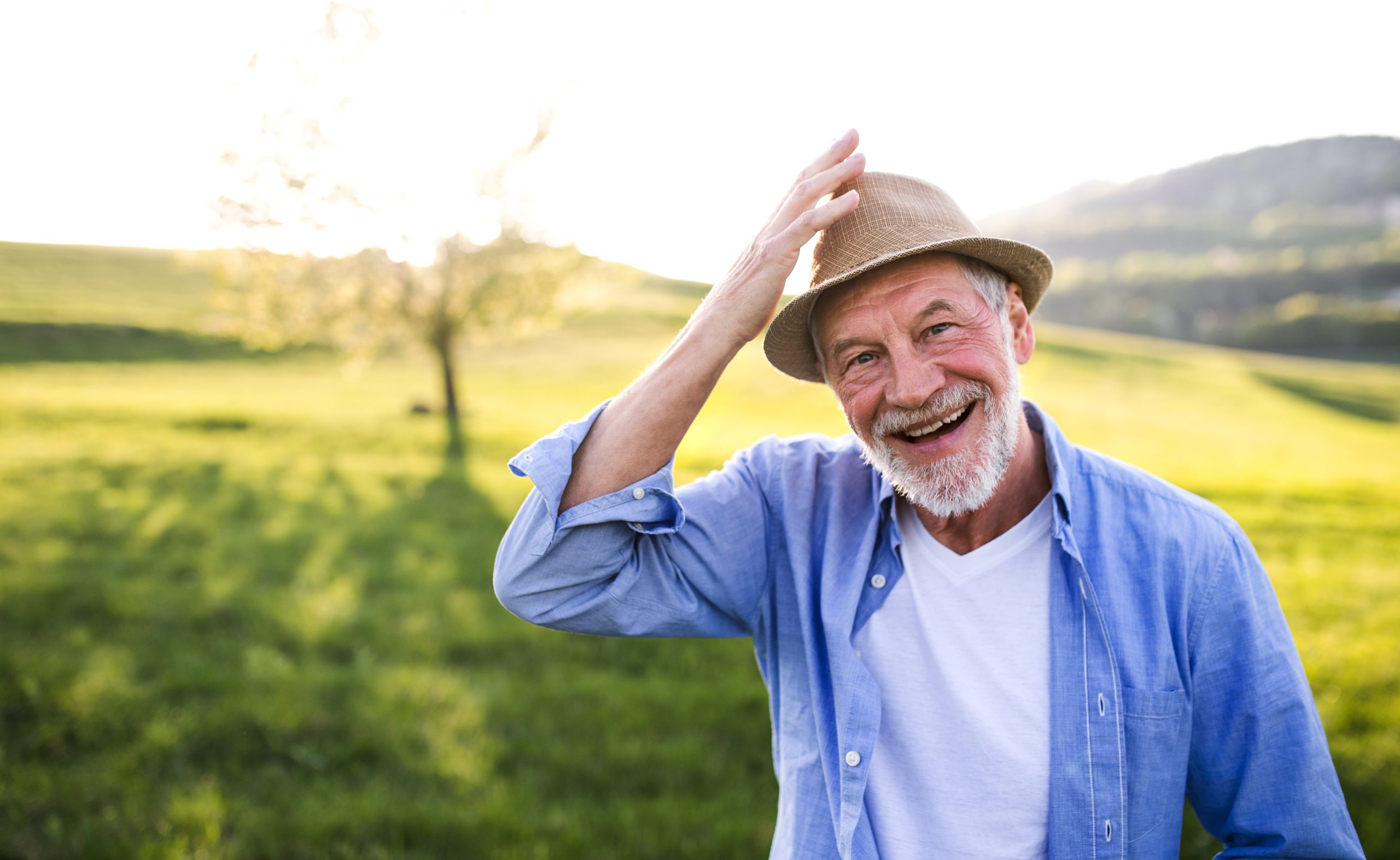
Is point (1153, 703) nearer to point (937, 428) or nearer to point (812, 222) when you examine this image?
point (937, 428)

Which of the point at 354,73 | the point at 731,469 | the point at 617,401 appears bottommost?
the point at 731,469

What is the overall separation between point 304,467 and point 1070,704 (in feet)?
44.3

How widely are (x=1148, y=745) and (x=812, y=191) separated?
1.76m

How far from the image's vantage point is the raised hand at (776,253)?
86.5 inches

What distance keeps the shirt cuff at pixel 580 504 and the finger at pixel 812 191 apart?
2.45 feet

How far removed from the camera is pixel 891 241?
7.31ft

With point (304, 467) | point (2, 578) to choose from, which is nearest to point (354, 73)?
point (304, 467)

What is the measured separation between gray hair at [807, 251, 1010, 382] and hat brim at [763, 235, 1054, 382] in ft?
0.06

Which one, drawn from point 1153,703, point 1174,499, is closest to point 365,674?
point 1153,703

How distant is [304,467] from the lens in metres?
13.1

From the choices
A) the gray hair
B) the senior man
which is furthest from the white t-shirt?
the gray hair

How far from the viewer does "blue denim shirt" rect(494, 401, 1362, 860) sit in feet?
6.56

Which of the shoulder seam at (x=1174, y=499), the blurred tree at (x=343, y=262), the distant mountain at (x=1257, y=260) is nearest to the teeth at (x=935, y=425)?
the shoulder seam at (x=1174, y=499)

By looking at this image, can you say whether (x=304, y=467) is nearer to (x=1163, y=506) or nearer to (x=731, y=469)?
(x=731, y=469)
